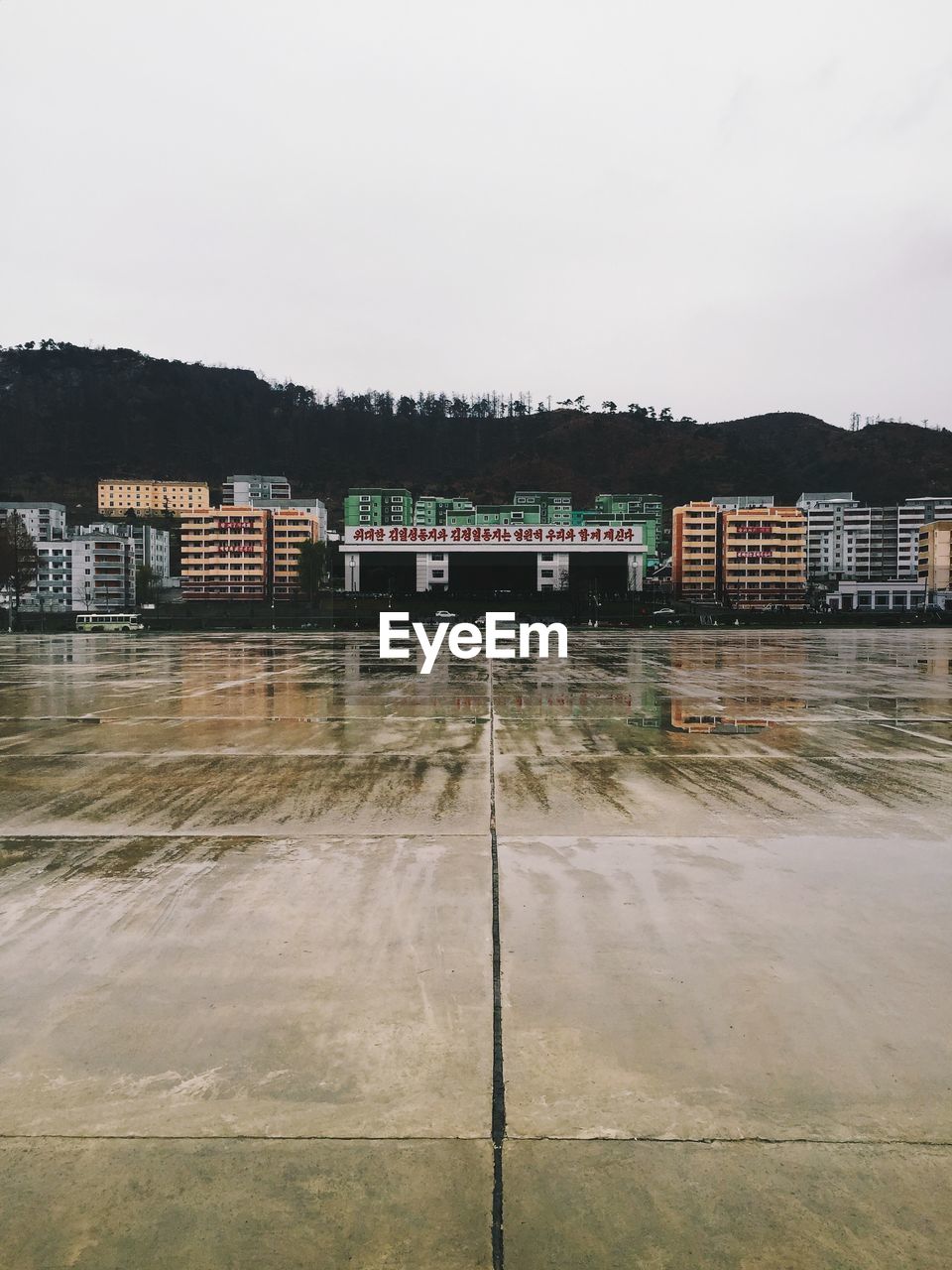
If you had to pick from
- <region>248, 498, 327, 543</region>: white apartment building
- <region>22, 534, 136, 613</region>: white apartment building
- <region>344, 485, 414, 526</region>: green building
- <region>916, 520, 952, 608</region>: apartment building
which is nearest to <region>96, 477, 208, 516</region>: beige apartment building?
<region>344, 485, 414, 526</region>: green building

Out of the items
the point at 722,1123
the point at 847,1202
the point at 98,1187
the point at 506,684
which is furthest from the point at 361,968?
the point at 506,684

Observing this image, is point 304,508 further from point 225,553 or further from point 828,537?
point 828,537

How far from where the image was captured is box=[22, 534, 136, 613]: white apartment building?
383ft

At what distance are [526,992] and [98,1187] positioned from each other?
7.40ft

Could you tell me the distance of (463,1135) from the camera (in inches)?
124

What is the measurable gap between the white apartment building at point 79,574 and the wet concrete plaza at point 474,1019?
120389mm

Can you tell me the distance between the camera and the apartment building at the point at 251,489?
156125 mm

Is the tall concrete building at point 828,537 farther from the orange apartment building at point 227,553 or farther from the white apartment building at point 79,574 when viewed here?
the white apartment building at point 79,574

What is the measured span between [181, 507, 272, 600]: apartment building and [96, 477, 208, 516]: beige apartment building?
74.5 meters

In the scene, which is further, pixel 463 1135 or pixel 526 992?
pixel 526 992

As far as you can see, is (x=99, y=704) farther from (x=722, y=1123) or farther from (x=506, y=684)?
(x=722, y=1123)

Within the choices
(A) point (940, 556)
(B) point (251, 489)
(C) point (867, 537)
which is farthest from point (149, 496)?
(A) point (940, 556)

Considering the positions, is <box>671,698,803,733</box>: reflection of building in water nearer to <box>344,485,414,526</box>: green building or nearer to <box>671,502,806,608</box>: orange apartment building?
<box>671,502,806,608</box>: orange apartment building

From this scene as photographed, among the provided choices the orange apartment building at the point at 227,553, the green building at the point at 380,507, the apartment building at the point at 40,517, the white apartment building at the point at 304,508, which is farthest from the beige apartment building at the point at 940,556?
the apartment building at the point at 40,517
